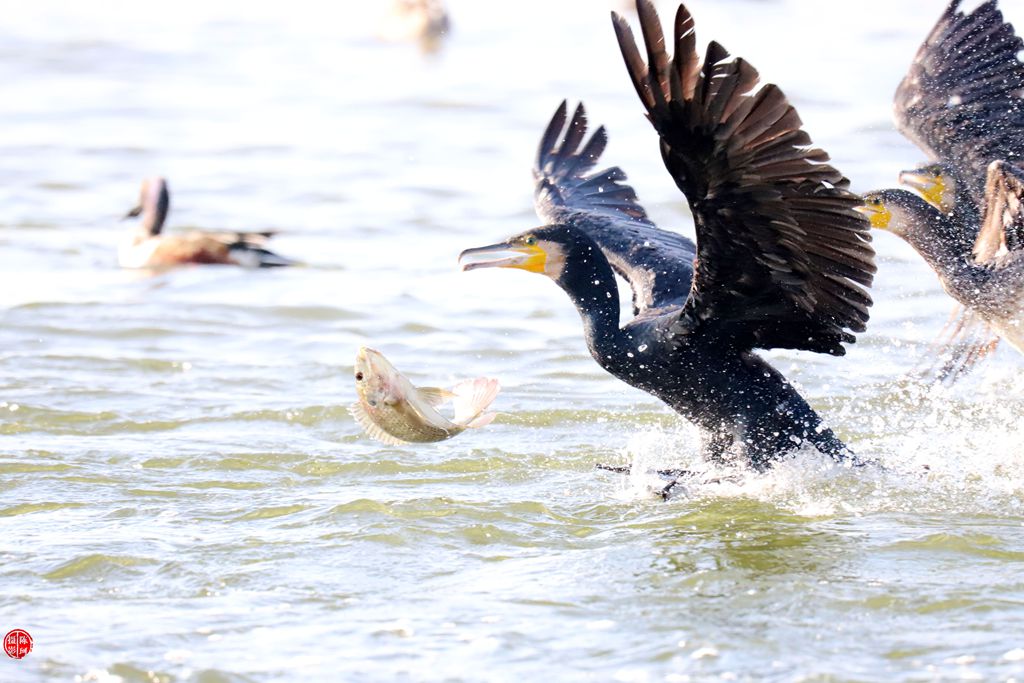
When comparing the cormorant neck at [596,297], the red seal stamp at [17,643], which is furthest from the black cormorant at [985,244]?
the red seal stamp at [17,643]

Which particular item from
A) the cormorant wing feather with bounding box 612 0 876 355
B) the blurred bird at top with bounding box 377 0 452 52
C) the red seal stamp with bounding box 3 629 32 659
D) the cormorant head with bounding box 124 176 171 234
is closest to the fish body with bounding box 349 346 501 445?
the cormorant wing feather with bounding box 612 0 876 355

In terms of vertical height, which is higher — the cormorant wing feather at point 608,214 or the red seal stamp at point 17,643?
the cormorant wing feather at point 608,214

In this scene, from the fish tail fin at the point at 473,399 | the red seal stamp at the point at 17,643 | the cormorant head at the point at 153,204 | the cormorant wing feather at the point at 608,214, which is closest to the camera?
the red seal stamp at the point at 17,643

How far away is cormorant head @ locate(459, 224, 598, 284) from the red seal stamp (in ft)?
6.97

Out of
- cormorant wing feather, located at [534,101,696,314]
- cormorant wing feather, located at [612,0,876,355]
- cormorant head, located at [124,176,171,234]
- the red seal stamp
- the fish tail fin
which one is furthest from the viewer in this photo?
cormorant head, located at [124,176,171,234]

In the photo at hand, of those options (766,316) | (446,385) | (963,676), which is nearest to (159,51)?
Answer: (446,385)

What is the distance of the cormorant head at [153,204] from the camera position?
11664mm

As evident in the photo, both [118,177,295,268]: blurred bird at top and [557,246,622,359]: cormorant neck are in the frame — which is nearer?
[557,246,622,359]: cormorant neck

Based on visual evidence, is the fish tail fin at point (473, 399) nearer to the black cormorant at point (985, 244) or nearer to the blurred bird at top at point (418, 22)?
the black cormorant at point (985, 244)

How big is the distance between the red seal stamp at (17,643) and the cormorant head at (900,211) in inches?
175

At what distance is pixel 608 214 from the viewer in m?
7.07

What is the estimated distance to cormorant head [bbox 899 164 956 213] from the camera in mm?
7461

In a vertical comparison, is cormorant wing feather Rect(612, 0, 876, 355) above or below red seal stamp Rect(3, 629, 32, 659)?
above

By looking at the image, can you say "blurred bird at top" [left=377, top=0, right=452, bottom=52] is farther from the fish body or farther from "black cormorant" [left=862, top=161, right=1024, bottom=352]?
the fish body
